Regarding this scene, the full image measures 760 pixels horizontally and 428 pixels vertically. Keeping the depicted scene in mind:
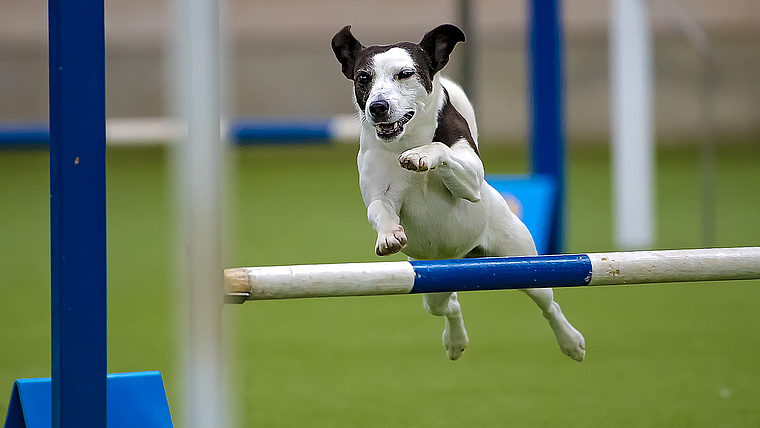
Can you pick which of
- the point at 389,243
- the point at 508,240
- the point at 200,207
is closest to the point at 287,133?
the point at 508,240

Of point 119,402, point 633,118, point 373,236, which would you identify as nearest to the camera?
point 119,402

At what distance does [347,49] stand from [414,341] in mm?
1695

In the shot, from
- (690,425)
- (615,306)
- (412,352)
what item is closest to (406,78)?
(690,425)

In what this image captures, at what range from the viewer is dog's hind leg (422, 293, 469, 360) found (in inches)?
75.7

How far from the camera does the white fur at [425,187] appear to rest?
61.5 inches

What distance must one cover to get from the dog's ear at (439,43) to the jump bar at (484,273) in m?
0.35

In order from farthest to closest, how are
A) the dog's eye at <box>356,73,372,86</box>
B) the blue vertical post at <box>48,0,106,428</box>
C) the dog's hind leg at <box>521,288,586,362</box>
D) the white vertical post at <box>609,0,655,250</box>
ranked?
1. the white vertical post at <box>609,0,655,250</box>
2. the dog's hind leg at <box>521,288,586,362</box>
3. the dog's eye at <box>356,73,372,86</box>
4. the blue vertical post at <box>48,0,106,428</box>

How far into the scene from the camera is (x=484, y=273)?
1491mm

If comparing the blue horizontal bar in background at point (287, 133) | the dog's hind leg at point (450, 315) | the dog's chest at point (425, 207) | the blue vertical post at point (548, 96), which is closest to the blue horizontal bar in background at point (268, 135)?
the blue horizontal bar in background at point (287, 133)

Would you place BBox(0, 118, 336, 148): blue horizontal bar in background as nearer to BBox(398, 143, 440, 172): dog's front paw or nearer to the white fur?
the white fur

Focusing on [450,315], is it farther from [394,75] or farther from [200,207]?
[200,207]

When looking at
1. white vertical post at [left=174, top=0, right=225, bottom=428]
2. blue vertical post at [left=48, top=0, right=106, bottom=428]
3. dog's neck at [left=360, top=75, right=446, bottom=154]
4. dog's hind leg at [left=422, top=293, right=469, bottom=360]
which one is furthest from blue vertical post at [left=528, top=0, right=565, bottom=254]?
white vertical post at [left=174, top=0, right=225, bottom=428]

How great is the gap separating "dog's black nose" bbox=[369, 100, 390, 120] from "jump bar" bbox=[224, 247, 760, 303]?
0.77 ft

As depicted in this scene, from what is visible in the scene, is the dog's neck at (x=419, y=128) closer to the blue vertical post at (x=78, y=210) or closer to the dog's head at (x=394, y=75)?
the dog's head at (x=394, y=75)
